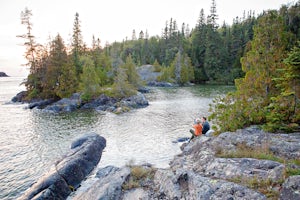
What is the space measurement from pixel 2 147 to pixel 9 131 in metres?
6.16

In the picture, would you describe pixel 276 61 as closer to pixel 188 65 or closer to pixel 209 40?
pixel 188 65

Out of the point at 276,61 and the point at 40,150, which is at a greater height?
the point at 276,61

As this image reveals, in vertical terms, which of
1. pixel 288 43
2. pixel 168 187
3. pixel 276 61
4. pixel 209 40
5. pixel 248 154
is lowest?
pixel 168 187

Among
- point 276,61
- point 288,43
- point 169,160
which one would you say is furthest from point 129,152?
point 288,43

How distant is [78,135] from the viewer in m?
22.3

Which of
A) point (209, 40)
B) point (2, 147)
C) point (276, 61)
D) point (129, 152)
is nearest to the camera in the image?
point (276, 61)

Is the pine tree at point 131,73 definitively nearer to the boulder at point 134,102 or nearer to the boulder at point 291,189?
the boulder at point 134,102

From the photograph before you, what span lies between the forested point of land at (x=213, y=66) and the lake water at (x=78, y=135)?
5612 millimetres

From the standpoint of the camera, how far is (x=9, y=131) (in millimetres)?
24578

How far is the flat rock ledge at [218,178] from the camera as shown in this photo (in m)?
7.04

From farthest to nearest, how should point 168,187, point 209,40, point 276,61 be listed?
1. point 209,40
2. point 276,61
3. point 168,187

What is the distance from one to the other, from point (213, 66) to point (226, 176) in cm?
8983

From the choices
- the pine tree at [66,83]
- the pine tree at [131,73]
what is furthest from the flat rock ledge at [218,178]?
the pine tree at [131,73]

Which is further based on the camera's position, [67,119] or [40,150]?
[67,119]
